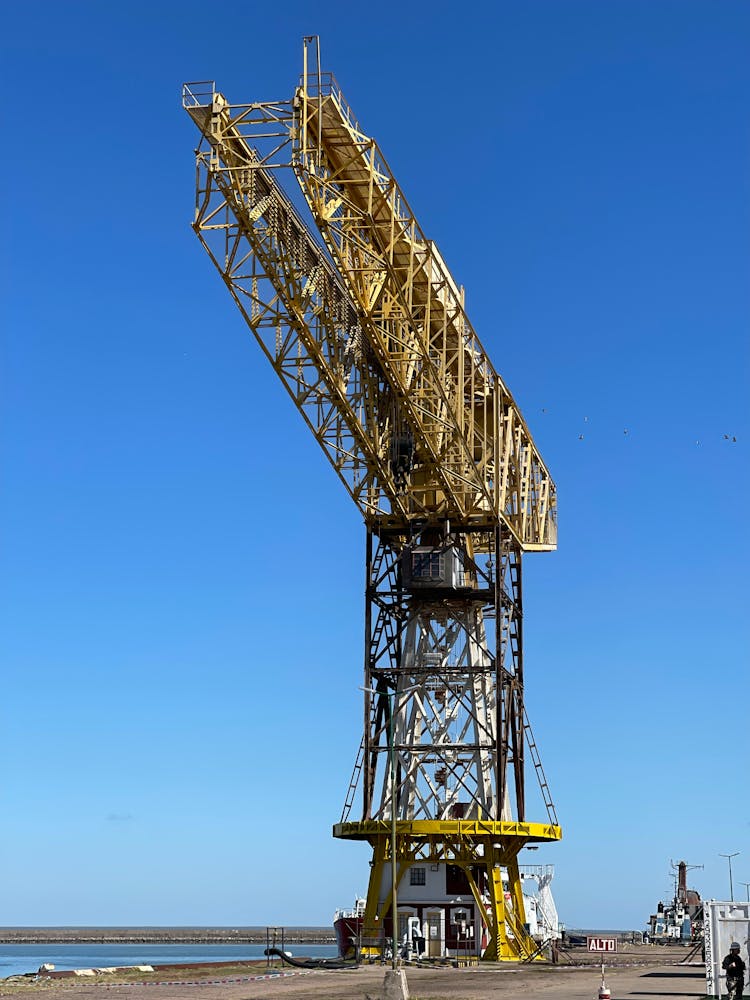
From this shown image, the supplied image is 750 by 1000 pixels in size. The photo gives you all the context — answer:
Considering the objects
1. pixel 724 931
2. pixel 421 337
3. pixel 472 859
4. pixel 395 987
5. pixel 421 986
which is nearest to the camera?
pixel 395 987

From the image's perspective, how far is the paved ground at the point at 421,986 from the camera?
37372 mm

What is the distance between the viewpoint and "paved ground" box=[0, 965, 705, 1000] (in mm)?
37372

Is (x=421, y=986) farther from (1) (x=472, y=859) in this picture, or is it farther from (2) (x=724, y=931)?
(1) (x=472, y=859)

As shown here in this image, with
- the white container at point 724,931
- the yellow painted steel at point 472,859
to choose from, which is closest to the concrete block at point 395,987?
the white container at point 724,931

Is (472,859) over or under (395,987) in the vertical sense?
over

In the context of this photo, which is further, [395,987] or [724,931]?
[724,931]

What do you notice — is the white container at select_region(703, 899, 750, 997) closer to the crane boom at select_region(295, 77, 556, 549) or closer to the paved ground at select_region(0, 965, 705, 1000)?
the paved ground at select_region(0, 965, 705, 1000)

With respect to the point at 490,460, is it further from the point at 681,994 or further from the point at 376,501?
the point at 681,994

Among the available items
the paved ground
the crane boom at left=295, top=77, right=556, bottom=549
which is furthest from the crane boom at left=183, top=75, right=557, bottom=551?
the paved ground

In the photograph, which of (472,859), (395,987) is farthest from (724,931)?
(472,859)

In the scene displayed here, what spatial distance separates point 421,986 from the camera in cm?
4128

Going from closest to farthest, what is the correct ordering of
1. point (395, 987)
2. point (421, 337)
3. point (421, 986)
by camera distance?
point (395, 987) → point (421, 986) → point (421, 337)

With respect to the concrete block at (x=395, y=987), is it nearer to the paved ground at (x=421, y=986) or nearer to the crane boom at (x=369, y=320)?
the paved ground at (x=421, y=986)

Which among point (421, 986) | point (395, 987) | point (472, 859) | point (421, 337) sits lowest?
point (421, 986)
